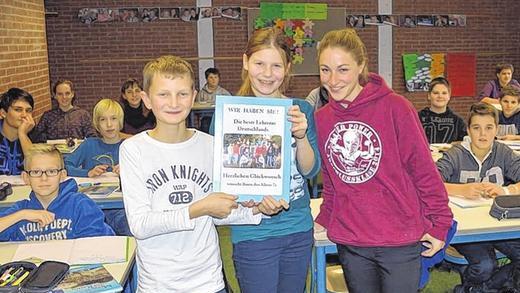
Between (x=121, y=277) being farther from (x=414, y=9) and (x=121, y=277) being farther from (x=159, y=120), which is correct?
(x=414, y=9)

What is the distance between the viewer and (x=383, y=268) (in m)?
2.14

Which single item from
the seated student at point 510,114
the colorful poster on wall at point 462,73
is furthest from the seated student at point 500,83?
the seated student at point 510,114

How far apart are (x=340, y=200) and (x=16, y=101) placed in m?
3.46

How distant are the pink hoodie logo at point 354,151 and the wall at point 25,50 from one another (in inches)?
188

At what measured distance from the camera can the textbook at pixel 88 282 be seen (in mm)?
1894

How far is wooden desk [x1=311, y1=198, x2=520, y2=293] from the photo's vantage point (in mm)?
2555

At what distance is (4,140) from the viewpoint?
179 inches

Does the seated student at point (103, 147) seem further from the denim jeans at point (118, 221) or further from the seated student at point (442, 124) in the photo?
the seated student at point (442, 124)

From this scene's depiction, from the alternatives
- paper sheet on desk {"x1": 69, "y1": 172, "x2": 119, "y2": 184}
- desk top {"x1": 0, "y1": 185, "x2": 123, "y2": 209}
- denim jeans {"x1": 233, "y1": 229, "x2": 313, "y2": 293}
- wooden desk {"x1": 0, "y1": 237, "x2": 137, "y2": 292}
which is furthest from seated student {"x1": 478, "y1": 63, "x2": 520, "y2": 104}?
wooden desk {"x1": 0, "y1": 237, "x2": 137, "y2": 292}

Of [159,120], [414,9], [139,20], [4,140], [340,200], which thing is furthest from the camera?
[414,9]

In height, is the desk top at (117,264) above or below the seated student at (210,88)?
below

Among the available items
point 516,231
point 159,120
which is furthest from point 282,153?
point 516,231

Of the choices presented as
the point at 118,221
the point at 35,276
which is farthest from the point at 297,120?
the point at 118,221

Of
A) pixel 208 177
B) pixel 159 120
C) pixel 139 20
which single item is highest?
pixel 139 20
